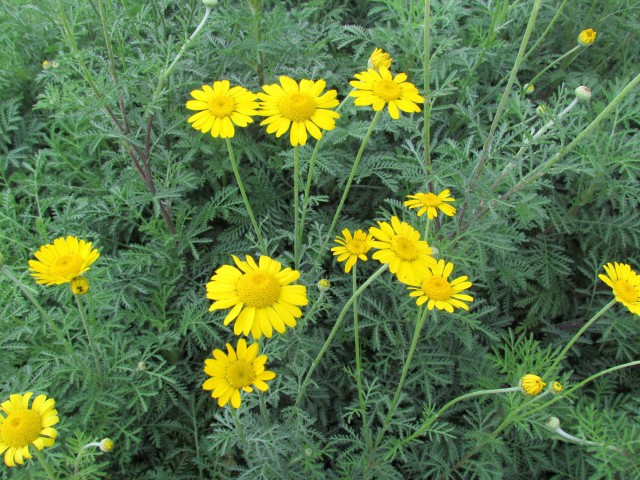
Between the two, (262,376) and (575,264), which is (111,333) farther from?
(575,264)

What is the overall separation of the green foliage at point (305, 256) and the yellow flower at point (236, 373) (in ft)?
1.29

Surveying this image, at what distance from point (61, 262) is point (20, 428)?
1.72 ft

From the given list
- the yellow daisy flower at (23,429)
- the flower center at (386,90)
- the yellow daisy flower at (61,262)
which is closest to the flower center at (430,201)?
the flower center at (386,90)

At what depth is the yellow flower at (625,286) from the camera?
5.57 ft

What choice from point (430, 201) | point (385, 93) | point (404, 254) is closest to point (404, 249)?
point (404, 254)

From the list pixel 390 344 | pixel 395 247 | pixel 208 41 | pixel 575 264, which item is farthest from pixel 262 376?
pixel 575 264

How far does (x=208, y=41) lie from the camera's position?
9.18 ft

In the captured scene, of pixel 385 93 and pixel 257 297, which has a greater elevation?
pixel 385 93

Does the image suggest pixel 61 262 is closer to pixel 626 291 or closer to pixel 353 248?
pixel 353 248

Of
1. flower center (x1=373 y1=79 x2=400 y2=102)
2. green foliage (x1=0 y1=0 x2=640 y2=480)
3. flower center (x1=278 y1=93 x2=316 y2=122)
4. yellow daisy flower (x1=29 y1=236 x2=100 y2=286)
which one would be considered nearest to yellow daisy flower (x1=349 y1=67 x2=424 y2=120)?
flower center (x1=373 y1=79 x2=400 y2=102)

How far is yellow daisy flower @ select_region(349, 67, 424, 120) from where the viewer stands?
1.61 metres

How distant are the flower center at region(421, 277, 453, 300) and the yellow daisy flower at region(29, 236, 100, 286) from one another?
3.70ft

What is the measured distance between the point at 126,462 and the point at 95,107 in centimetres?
162

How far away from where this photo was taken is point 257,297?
57.2 inches
